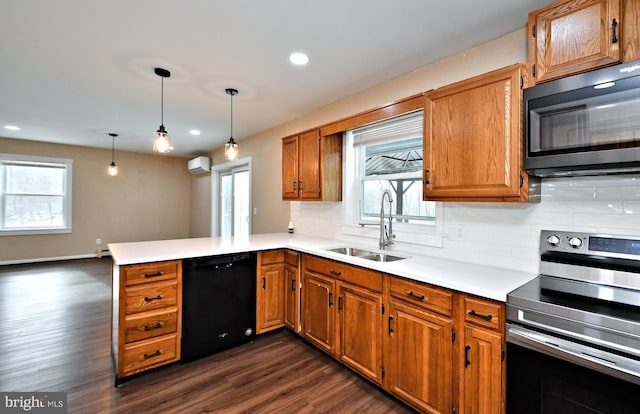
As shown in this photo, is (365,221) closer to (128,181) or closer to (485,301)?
(485,301)

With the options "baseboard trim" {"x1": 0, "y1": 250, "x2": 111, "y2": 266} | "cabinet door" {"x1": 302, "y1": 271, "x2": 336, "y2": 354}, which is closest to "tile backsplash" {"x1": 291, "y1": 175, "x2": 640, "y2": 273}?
"cabinet door" {"x1": 302, "y1": 271, "x2": 336, "y2": 354}

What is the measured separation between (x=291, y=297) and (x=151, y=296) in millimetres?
1247

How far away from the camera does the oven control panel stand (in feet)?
4.90

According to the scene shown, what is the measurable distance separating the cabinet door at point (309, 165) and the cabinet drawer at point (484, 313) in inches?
76.0

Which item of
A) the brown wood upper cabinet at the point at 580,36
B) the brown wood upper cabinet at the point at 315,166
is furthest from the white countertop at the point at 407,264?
the brown wood upper cabinet at the point at 580,36

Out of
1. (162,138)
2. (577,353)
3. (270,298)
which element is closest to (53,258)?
(162,138)

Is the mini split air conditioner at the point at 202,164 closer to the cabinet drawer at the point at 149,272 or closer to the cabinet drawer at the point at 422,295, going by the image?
the cabinet drawer at the point at 149,272

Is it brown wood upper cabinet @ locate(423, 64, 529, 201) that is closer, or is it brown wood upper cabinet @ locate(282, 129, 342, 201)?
brown wood upper cabinet @ locate(423, 64, 529, 201)

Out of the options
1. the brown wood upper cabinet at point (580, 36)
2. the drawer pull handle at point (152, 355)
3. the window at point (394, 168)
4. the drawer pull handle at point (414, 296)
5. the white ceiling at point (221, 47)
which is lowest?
the drawer pull handle at point (152, 355)

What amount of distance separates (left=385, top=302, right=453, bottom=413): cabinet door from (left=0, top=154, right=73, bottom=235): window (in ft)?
24.5

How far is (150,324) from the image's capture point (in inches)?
88.9

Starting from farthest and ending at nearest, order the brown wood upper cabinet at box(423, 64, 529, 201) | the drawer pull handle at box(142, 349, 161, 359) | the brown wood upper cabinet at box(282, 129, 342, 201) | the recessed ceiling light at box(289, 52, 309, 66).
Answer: the brown wood upper cabinet at box(282, 129, 342, 201)
the recessed ceiling light at box(289, 52, 309, 66)
the drawer pull handle at box(142, 349, 161, 359)
the brown wood upper cabinet at box(423, 64, 529, 201)

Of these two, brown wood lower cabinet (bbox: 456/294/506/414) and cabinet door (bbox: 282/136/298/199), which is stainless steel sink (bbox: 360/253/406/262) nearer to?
brown wood lower cabinet (bbox: 456/294/506/414)

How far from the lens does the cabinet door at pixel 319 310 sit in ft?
8.14
